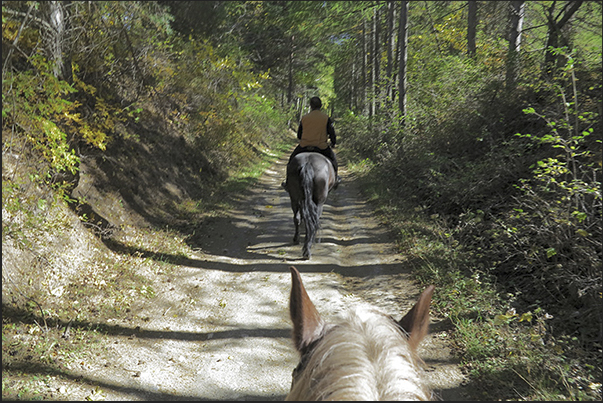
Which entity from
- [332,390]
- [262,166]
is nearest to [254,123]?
[262,166]

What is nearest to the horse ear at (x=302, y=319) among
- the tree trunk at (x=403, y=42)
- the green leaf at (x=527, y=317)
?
the green leaf at (x=527, y=317)

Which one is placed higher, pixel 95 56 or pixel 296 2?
pixel 296 2

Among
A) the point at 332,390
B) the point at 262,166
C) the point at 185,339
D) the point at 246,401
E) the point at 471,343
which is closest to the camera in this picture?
the point at 332,390

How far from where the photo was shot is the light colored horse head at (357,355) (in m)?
1.14

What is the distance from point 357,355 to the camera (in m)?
1.22

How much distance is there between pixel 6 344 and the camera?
369 cm

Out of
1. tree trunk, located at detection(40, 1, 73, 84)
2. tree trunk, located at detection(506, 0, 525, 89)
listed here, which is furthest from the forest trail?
tree trunk, located at detection(506, 0, 525, 89)

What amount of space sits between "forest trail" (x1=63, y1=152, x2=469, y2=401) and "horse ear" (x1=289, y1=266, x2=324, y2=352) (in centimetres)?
77

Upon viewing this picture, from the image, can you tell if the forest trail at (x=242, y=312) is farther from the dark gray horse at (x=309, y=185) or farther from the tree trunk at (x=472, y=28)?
the tree trunk at (x=472, y=28)

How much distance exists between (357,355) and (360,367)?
0.16ft

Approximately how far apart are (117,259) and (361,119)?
61.1 ft

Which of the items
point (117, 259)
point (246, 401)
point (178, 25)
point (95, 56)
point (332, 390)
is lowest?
point (246, 401)

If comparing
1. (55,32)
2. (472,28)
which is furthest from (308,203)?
(472,28)

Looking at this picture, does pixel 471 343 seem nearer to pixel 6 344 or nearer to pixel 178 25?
pixel 6 344
